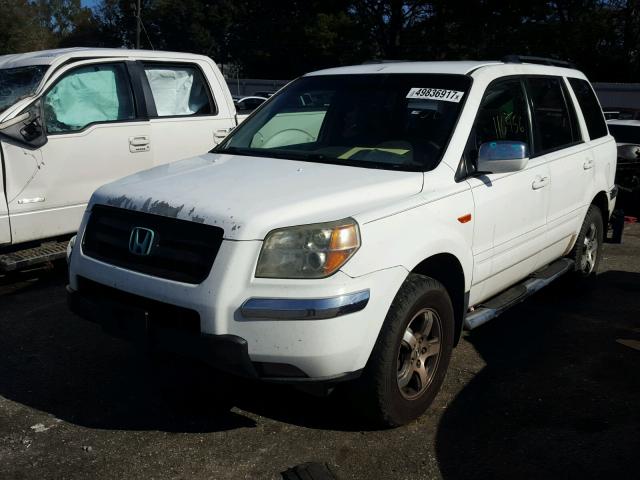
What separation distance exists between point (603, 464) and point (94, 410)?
2.64 m

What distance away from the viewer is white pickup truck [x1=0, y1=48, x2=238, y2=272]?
5664 millimetres

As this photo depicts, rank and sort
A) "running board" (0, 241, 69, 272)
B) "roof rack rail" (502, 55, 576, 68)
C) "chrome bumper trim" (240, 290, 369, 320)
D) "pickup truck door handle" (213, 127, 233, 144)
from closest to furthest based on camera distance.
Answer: "chrome bumper trim" (240, 290, 369, 320) → "roof rack rail" (502, 55, 576, 68) → "running board" (0, 241, 69, 272) → "pickup truck door handle" (213, 127, 233, 144)

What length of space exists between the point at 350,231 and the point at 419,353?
93 centimetres

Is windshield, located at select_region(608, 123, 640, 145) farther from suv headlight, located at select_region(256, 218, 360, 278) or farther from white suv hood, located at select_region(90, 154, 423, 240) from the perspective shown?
suv headlight, located at select_region(256, 218, 360, 278)

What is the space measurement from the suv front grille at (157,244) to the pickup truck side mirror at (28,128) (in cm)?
219

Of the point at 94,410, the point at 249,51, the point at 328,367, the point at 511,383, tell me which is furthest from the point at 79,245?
the point at 249,51

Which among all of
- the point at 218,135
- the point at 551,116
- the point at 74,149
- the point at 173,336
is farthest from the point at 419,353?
the point at 218,135

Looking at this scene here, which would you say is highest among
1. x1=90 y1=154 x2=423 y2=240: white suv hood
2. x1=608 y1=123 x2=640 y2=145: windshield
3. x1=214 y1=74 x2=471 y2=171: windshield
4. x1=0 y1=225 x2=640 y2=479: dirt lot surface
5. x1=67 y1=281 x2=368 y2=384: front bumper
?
x1=214 y1=74 x2=471 y2=171: windshield

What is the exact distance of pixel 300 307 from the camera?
3141 mm

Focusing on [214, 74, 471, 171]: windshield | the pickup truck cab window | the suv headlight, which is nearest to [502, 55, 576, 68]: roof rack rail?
[214, 74, 471, 171]: windshield

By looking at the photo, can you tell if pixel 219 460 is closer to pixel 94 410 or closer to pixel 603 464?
pixel 94 410

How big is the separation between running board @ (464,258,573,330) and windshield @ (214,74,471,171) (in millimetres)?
973

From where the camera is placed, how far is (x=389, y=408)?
11.8ft

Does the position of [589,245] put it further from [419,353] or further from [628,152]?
[419,353]
